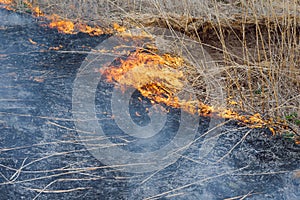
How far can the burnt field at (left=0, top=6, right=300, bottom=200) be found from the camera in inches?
75.2

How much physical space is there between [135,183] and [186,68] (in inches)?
51.7

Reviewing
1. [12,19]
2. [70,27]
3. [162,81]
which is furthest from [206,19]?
[12,19]

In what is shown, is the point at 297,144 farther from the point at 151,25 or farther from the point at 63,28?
the point at 63,28

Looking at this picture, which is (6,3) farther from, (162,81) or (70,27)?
(162,81)

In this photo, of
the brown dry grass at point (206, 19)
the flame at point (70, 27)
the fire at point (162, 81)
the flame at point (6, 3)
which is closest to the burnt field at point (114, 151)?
the fire at point (162, 81)

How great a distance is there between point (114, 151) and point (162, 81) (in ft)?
2.70

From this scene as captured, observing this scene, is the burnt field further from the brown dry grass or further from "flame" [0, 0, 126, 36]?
the brown dry grass

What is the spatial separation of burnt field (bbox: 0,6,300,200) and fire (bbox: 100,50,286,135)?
0.07 meters

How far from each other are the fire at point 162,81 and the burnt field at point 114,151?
0.23 ft

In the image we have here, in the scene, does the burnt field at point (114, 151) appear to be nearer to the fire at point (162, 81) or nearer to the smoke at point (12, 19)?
the fire at point (162, 81)

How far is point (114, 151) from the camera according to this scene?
2.15 m

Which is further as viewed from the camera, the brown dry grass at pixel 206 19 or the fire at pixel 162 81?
the brown dry grass at pixel 206 19

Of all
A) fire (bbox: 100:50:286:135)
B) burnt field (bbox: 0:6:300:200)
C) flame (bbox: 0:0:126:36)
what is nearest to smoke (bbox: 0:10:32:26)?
flame (bbox: 0:0:126:36)

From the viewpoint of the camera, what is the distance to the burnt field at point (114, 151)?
1.91 m
